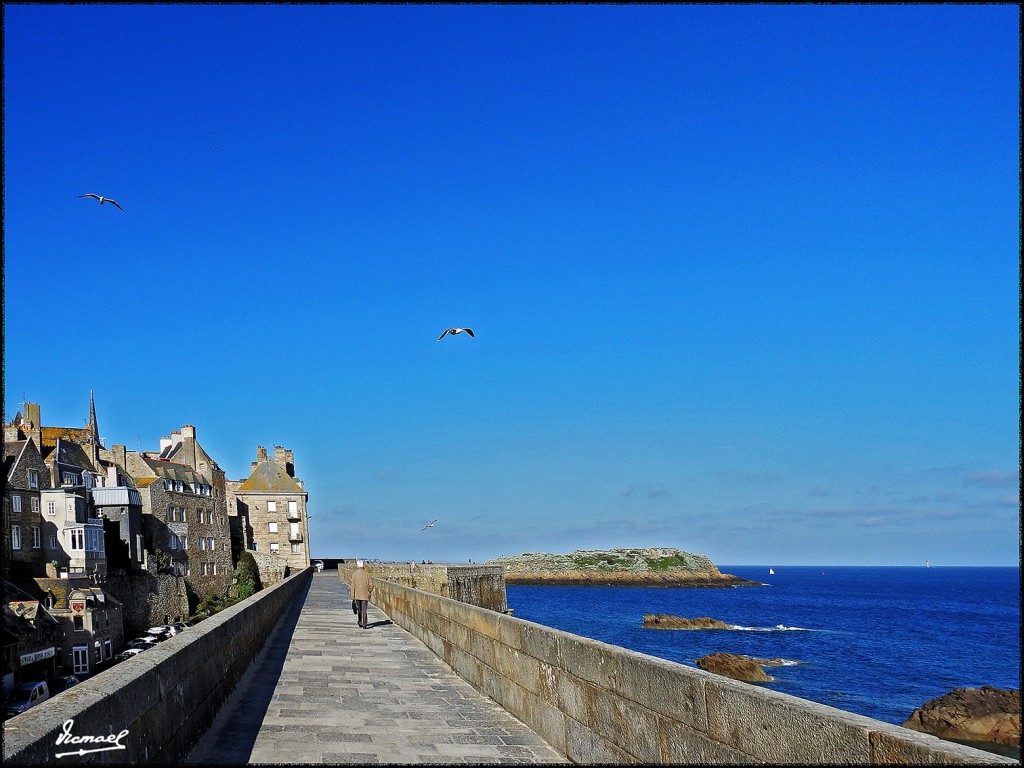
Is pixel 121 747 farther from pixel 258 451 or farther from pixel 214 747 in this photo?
pixel 258 451

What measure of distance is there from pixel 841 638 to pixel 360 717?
206 feet

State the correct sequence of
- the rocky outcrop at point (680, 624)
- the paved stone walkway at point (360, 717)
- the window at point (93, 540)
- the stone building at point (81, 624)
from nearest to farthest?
the paved stone walkway at point (360, 717) < the stone building at point (81, 624) < the window at point (93, 540) < the rocky outcrop at point (680, 624)

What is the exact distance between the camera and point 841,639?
63.7 m

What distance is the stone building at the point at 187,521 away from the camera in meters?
75.6

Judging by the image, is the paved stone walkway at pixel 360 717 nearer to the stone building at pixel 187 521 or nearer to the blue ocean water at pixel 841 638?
the blue ocean water at pixel 841 638

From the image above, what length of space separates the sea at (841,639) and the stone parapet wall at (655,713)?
8.14 meters

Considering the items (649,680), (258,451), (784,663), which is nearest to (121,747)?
(649,680)

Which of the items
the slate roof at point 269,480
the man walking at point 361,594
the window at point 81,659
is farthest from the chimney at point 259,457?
the man walking at point 361,594

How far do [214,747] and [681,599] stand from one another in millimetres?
111048

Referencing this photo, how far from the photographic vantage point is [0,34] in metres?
4.42

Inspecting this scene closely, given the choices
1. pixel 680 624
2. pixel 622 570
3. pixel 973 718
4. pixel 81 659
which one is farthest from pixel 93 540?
pixel 622 570

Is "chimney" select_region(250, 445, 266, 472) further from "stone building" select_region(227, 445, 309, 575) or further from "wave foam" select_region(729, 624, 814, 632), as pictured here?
"wave foam" select_region(729, 624, 814, 632)

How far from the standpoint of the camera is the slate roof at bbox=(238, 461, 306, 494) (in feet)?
304

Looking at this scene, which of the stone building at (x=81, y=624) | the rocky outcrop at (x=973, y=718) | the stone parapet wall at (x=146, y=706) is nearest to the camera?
the stone parapet wall at (x=146, y=706)
